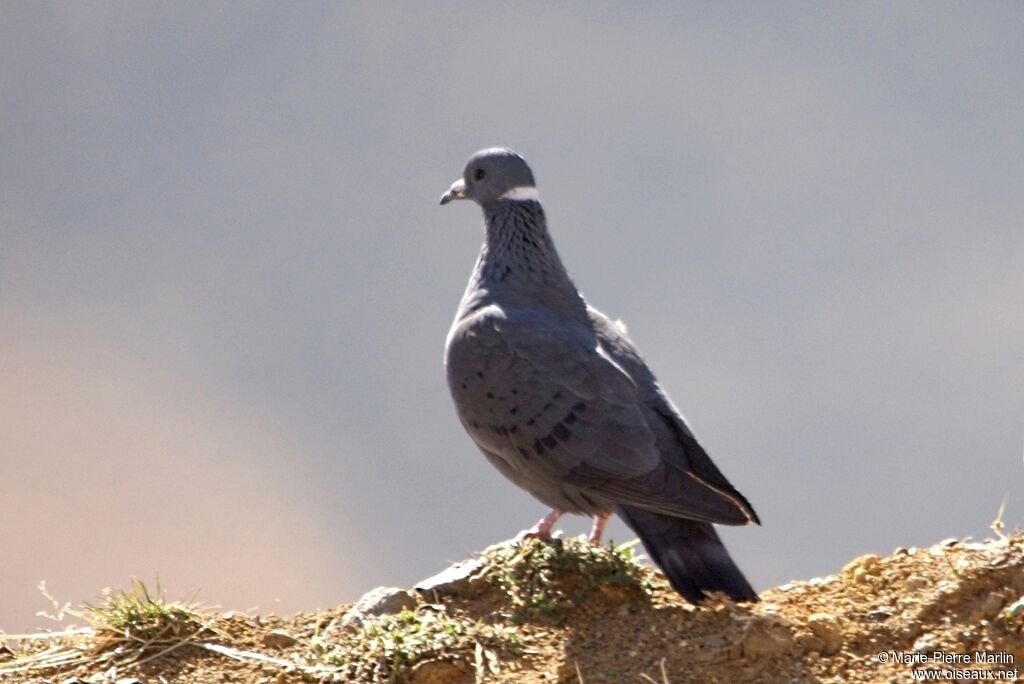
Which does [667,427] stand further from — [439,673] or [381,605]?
[439,673]

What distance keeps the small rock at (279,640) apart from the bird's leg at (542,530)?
1382mm

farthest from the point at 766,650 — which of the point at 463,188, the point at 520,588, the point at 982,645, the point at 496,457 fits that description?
the point at 463,188

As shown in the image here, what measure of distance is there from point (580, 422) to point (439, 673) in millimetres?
1728

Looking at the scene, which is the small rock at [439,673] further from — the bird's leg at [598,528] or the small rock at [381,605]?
the bird's leg at [598,528]

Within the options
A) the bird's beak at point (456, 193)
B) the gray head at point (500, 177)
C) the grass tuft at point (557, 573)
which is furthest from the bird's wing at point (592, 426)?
Answer: the bird's beak at point (456, 193)

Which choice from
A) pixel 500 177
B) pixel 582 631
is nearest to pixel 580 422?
pixel 582 631

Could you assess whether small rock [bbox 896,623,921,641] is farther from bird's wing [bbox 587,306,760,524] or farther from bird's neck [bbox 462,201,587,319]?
bird's neck [bbox 462,201,587,319]

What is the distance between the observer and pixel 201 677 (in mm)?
7141

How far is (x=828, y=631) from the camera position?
6.79 meters

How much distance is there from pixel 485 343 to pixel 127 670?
270cm

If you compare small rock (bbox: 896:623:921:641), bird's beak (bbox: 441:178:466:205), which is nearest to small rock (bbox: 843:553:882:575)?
small rock (bbox: 896:623:921:641)

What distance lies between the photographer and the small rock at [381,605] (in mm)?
7543

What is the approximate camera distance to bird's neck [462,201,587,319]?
29.2 feet

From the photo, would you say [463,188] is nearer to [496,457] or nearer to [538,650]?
[496,457]
